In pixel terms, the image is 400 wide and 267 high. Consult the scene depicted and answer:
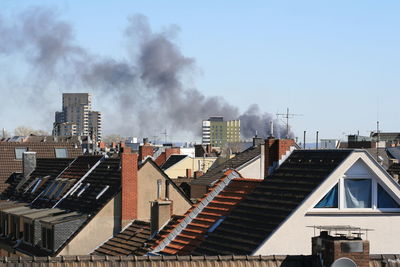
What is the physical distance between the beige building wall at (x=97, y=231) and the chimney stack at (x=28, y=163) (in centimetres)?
2431

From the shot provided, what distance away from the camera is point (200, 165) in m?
103

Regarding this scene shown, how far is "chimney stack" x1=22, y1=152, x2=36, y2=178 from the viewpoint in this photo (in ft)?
233

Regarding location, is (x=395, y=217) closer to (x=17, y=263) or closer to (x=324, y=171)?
(x=324, y=171)

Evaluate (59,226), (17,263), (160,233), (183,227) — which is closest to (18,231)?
(59,226)

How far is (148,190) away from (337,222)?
62.9ft

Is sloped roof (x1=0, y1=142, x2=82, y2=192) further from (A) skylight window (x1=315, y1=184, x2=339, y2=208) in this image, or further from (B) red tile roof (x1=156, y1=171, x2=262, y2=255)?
(A) skylight window (x1=315, y1=184, x2=339, y2=208)

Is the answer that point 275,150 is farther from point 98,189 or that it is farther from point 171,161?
point 171,161

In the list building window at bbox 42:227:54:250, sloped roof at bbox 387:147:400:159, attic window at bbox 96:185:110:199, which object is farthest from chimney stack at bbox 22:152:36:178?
sloped roof at bbox 387:147:400:159

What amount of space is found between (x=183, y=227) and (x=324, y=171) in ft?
23.6

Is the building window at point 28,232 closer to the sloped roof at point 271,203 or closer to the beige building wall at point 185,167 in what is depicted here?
the sloped roof at point 271,203

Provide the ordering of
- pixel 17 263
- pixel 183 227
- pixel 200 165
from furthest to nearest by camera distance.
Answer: pixel 200 165 < pixel 183 227 < pixel 17 263

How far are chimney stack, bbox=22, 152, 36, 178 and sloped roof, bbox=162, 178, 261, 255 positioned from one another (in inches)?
1429

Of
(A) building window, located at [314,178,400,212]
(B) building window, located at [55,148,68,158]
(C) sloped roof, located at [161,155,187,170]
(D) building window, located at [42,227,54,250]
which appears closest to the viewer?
(A) building window, located at [314,178,400,212]

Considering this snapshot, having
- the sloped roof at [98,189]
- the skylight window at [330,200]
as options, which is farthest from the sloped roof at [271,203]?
the sloped roof at [98,189]
